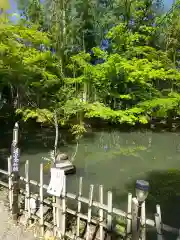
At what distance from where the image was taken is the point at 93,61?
713 inches

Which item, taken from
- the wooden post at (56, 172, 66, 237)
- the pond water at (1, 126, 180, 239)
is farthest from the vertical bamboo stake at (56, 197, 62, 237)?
the pond water at (1, 126, 180, 239)

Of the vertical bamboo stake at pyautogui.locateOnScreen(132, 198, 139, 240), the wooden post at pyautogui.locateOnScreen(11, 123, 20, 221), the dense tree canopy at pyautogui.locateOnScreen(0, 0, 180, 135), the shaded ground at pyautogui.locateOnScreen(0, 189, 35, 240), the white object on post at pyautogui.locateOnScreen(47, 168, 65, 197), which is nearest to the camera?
the vertical bamboo stake at pyautogui.locateOnScreen(132, 198, 139, 240)

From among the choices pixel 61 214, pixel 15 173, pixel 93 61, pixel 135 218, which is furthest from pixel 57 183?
pixel 93 61

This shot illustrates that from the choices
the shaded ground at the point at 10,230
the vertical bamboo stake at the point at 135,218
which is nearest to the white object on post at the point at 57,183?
the shaded ground at the point at 10,230

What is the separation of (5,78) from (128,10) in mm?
9269

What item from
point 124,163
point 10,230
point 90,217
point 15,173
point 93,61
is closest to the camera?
point 90,217

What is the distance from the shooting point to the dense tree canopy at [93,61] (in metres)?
10.6

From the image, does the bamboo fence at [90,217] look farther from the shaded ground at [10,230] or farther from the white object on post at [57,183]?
the shaded ground at [10,230]

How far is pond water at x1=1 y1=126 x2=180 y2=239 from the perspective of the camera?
5.26 m

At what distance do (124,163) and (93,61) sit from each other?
39.8ft

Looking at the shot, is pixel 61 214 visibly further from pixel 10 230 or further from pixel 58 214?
pixel 10 230

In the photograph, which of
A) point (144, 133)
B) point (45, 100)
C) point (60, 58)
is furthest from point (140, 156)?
point (60, 58)

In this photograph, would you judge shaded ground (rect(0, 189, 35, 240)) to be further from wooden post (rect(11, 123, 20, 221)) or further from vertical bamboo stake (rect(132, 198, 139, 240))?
vertical bamboo stake (rect(132, 198, 139, 240))

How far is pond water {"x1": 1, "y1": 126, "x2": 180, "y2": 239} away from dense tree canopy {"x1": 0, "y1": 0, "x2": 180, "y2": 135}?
1166 mm
